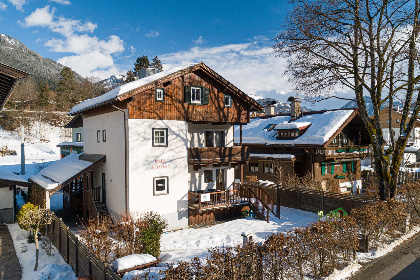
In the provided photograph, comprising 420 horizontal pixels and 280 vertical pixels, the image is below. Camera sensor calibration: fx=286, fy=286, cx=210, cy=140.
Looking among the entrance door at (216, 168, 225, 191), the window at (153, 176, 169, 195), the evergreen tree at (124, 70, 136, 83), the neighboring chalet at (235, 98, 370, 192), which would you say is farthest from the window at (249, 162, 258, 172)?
the evergreen tree at (124, 70, 136, 83)

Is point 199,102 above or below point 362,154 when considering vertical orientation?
above

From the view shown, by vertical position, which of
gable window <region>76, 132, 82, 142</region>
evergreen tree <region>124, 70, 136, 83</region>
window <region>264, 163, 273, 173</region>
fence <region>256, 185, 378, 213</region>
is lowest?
fence <region>256, 185, 378, 213</region>

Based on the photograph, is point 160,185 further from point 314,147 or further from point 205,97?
point 314,147

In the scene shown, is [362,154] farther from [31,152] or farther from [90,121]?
[31,152]

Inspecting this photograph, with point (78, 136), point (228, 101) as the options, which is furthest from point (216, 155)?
point (78, 136)

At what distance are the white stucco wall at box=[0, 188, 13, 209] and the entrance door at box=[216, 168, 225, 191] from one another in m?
14.1

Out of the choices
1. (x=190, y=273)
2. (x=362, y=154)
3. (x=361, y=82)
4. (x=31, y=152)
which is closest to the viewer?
(x=190, y=273)

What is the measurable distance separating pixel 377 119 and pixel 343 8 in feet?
21.2

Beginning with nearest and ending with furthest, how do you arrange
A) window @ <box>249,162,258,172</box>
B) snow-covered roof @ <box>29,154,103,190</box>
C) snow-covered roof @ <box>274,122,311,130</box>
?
snow-covered roof @ <box>29,154,103,190</box>
snow-covered roof @ <box>274,122,311,130</box>
window @ <box>249,162,258,172</box>

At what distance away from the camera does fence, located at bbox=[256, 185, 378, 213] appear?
19328mm

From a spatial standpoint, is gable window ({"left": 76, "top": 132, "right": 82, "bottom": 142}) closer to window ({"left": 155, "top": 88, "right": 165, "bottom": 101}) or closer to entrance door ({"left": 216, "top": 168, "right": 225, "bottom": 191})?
entrance door ({"left": 216, "top": 168, "right": 225, "bottom": 191})

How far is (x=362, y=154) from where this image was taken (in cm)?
3166

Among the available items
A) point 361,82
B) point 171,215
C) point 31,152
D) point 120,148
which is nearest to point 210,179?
point 171,215

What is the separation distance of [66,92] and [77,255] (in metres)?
73.5
